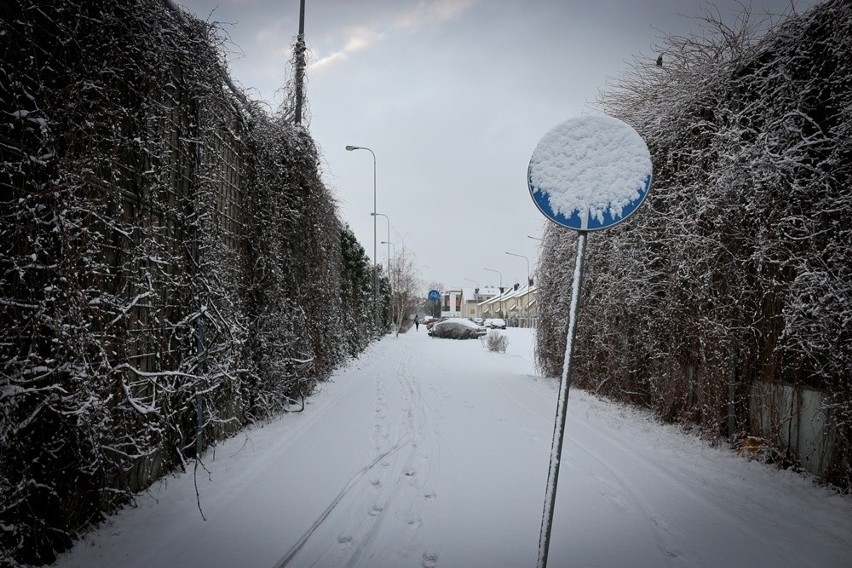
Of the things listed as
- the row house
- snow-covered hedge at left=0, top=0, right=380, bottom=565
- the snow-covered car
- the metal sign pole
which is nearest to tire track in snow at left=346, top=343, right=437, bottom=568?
the metal sign pole

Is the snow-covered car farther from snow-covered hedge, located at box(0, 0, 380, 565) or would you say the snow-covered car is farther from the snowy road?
snow-covered hedge, located at box(0, 0, 380, 565)

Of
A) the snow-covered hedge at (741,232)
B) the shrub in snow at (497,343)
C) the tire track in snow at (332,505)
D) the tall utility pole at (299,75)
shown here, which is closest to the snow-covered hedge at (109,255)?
the tire track in snow at (332,505)

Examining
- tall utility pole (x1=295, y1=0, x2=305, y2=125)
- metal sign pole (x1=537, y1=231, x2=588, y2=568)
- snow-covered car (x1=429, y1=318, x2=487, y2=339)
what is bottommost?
snow-covered car (x1=429, y1=318, x2=487, y2=339)

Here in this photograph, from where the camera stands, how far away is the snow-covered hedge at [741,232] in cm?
356

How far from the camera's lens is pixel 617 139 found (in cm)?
246

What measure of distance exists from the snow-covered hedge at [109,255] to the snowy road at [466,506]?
0.50 m

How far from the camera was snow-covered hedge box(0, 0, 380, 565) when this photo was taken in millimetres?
2236

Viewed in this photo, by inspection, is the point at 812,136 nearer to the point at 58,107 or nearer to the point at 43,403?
the point at 58,107

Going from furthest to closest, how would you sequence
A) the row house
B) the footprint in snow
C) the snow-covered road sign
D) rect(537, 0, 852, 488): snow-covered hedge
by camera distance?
the row house → rect(537, 0, 852, 488): snow-covered hedge → the footprint in snow → the snow-covered road sign

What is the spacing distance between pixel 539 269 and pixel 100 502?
29.0 ft

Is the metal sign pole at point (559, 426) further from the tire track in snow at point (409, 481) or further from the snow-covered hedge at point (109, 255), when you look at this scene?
the snow-covered hedge at point (109, 255)

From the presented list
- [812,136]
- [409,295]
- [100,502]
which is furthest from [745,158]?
[409,295]

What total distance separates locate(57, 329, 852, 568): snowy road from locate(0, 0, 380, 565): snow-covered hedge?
1.66 ft

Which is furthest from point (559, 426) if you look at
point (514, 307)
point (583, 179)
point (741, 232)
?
point (514, 307)
